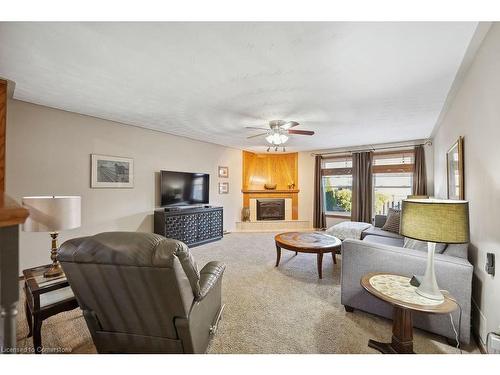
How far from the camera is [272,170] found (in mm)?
7227

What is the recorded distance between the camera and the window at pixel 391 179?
18.0 ft

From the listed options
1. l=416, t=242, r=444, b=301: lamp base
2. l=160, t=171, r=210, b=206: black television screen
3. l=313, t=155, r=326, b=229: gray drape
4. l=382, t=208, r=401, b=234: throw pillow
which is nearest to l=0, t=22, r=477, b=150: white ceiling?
l=160, t=171, r=210, b=206: black television screen

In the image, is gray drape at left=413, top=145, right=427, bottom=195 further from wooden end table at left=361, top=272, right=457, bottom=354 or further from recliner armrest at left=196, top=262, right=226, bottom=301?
recliner armrest at left=196, top=262, right=226, bottom=301

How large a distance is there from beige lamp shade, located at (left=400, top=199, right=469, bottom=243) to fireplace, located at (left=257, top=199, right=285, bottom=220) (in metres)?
5.52

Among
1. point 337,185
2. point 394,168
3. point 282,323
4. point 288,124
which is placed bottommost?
point 282,323

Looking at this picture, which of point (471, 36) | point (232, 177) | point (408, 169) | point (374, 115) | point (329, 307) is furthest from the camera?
point (232, 177)

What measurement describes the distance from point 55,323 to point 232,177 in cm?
486

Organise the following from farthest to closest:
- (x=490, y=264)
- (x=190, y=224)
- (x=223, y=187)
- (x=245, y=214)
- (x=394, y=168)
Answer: (x=245, y=214)
(x=223, y=187)
(x=394, y=168)
(x=190, y=224)
(x=490, y=264)

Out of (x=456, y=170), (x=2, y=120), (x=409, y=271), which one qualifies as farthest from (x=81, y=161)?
(x=456, y=170)

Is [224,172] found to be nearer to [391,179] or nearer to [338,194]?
[338,194]

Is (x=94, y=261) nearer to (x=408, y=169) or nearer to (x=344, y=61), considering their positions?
(x=344, y=61)

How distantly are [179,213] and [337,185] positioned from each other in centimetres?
452

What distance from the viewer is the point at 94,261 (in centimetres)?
117

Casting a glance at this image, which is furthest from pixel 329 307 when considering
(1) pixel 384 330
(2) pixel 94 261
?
(2) pixel 94 261
